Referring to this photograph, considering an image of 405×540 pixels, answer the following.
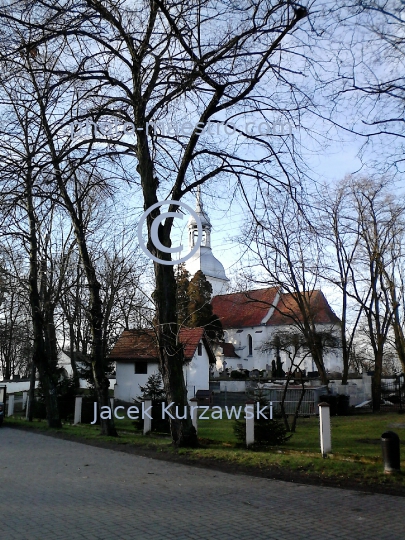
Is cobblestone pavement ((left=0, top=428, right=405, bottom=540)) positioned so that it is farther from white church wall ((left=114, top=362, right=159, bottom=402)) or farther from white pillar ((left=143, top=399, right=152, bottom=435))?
white church wall ((left=114, top=362, right=159, bottom=402))

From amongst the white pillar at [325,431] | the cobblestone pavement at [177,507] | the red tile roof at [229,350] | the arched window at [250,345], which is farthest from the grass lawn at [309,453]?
the arched window at [250,345]

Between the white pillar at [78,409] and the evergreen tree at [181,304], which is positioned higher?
the evergreen tree at [181,304]

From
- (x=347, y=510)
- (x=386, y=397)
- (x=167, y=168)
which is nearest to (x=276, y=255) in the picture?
(x=167, y=168)

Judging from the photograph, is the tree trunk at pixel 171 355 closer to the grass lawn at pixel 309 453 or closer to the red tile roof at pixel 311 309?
the grass lawn at pixel 309 453

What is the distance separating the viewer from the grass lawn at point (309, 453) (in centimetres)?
920

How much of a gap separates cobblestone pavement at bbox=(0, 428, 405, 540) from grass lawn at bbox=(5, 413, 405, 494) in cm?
81

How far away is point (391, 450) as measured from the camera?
30.0 ft

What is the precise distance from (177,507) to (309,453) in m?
5.46

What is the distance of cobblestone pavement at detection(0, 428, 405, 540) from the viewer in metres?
5.99

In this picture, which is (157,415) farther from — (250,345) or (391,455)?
(250,345)

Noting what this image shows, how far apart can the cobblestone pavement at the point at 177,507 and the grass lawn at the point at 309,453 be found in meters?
0.81

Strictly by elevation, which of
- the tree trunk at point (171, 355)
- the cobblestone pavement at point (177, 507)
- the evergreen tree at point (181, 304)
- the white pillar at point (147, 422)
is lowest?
the cobblestone pavement at point (177, 507)

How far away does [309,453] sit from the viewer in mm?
11859

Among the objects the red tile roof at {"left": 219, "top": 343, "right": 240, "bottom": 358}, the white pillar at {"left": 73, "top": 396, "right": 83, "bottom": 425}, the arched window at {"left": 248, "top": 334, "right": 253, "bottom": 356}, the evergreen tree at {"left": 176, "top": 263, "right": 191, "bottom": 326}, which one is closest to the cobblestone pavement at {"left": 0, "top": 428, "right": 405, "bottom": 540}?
the evergreen tree at {"left": 176, "top": 263, "right": 191, "bottom": 326}
